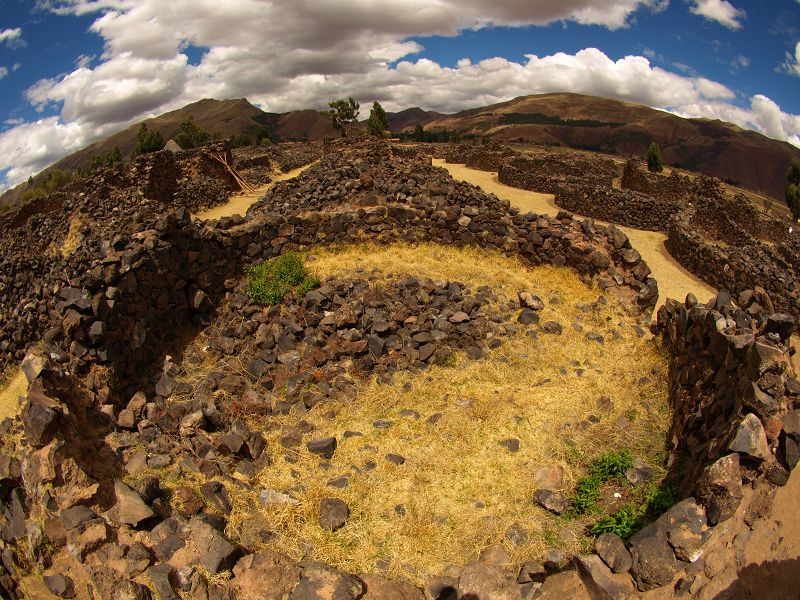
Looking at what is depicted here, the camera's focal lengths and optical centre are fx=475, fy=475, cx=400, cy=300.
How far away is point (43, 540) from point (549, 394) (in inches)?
287

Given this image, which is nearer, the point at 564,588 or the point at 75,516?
the point at 564,588

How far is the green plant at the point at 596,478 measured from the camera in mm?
6117

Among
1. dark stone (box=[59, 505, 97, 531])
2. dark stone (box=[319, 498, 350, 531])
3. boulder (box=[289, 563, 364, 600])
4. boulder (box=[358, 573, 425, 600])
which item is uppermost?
dark stone (box=[59, 505, 97, 531])

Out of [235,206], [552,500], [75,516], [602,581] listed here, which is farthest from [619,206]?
[75,516]

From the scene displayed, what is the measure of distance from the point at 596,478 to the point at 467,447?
1.85 metres

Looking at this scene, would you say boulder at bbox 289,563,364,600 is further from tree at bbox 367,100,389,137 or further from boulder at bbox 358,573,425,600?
tree at bbox 367,100,389,137

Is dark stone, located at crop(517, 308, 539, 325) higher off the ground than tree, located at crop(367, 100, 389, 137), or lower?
higher

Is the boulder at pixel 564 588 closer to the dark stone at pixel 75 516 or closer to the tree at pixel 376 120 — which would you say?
the dark stone at pixel 75 516

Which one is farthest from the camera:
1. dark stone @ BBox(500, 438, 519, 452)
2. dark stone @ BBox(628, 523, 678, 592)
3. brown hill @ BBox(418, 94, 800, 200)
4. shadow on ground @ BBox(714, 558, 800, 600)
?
brown hill @ BBox(418, 94, 800, 200)

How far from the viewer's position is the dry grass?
5793mm

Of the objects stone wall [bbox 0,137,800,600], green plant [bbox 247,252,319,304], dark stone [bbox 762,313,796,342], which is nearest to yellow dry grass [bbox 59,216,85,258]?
stone wall [bbox 0,137,800,600]

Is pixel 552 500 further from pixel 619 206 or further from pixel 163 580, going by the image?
pixel 619 206

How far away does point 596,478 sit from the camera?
6508mm

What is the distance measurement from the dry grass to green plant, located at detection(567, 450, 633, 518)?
0.68 feet
